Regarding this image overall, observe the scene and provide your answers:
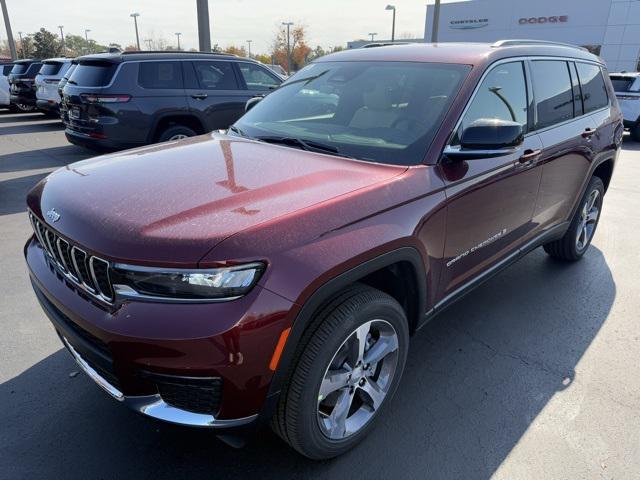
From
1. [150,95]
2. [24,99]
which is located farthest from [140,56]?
[24,99]

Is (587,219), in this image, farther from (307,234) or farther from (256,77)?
(256,77)

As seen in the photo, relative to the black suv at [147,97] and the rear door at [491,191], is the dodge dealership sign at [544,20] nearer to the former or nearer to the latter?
the black suv at [147,97]

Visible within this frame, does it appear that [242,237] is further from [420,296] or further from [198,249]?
[420,296]

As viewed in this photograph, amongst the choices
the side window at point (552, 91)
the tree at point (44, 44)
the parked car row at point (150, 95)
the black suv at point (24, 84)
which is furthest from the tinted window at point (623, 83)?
the tree at point (44, 44)

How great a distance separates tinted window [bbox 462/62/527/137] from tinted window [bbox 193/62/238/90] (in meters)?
6.19

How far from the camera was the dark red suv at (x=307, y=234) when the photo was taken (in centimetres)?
174

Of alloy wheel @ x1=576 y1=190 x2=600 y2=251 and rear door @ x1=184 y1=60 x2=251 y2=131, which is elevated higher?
rear door @ x1=184 y1=60 x2=251 y2=131

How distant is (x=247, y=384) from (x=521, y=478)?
139cm

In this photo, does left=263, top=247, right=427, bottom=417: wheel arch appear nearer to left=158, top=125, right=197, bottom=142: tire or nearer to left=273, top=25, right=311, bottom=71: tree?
left=158, top=125, right=197, bottom=142: tire

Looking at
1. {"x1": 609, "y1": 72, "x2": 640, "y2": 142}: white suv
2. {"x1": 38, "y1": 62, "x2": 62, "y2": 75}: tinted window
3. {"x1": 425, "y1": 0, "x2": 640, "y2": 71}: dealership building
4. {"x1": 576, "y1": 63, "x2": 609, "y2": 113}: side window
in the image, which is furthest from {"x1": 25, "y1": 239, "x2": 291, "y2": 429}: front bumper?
{"x1": 425, "y1": 0, "x2": 640, "y2": 71}: dealership building

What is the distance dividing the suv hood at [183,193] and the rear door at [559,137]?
1585 mm

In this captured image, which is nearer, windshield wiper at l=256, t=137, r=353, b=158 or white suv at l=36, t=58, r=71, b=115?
windshield wiper at l=256, t=137, r=353, b=158

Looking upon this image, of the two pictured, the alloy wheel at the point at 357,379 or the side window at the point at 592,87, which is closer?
the alloy wheel at the point at 357,379

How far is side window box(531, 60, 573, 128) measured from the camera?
337cm
